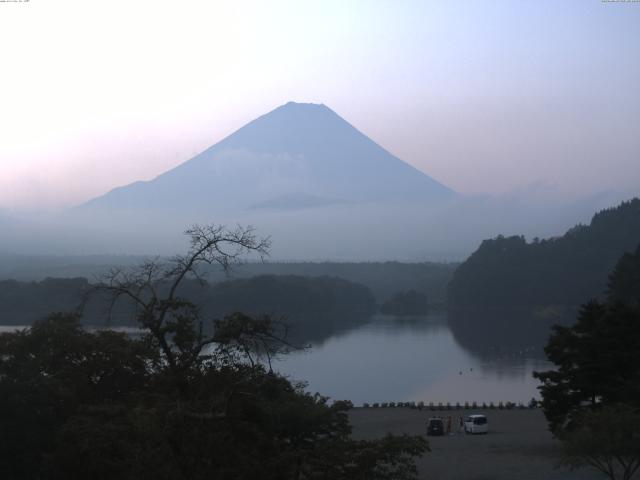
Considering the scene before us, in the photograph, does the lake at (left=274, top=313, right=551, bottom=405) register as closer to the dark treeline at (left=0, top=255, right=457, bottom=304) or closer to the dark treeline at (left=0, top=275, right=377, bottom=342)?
the dark treeline at (left=0, top=275, right=377, bottom=342)

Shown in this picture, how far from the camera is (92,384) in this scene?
20.6ft

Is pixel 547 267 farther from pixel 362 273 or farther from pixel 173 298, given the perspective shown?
pixel 173 298

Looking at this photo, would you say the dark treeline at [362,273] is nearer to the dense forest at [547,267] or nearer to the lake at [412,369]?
the dense forest at [547,267]

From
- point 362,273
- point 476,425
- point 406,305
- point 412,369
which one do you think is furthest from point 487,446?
point 362,273

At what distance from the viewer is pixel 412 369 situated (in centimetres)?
2275

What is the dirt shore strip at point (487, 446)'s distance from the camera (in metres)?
9.19

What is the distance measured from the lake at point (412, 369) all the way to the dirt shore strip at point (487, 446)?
2.26 metres

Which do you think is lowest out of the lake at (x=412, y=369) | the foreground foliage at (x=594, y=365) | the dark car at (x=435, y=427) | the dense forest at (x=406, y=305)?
the lake at (x=412, y=369)

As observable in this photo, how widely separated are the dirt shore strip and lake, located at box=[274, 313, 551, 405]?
226 centimetres

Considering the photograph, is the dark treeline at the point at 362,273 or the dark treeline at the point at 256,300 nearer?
the dark treeline at the point at 256,300

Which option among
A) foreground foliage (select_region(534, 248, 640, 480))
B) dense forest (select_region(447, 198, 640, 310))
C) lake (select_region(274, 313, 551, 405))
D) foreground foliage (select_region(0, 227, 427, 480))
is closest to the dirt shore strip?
foreground foliage (select_region(534, 248, 640, 480))

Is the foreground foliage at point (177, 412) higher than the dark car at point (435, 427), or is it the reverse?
the foreground foliage at point (177, 412)

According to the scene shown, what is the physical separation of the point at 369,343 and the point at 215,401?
2605 cm

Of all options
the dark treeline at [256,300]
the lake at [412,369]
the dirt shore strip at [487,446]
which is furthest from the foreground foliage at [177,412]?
the dark treeline at [256,300]
